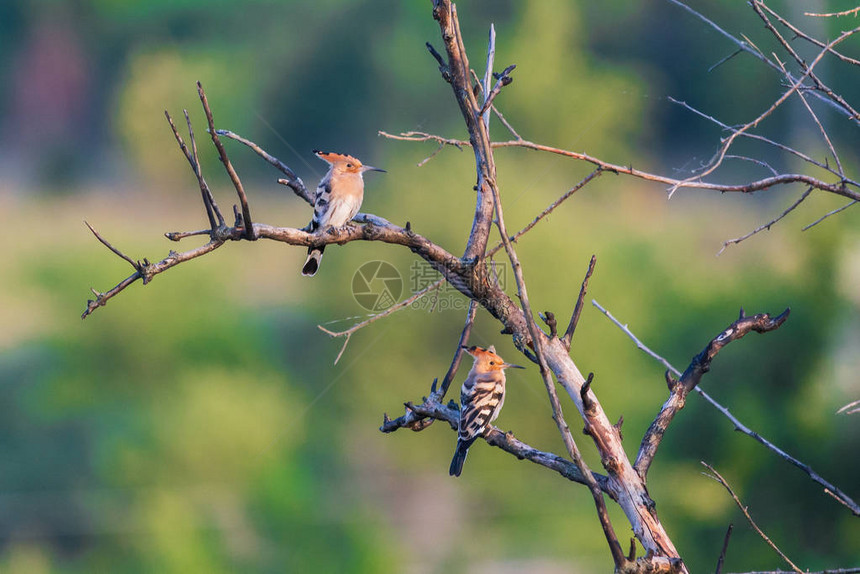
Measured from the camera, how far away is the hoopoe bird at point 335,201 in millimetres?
3289

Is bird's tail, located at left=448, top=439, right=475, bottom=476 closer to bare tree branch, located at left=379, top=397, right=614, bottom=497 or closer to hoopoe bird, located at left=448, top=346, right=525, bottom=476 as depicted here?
hoopoe bird, located at left=448, top=346, right=525, bottom=476

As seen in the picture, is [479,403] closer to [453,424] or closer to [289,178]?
[453,424]

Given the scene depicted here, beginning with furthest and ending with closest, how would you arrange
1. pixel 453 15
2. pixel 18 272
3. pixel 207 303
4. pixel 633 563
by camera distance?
1. pixel 18 272
2. pixel 207 303
3. pixel 453 15
4. pixel 633 563

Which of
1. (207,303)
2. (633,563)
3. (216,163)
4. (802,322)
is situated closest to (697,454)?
(802,322)

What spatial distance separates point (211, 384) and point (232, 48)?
896 centimetres

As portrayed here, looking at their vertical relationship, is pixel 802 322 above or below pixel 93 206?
below

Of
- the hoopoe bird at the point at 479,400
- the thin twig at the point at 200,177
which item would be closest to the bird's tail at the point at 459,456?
the hoopoe bird at the point at 479,400

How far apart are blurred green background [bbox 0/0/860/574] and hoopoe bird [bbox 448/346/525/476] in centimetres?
451

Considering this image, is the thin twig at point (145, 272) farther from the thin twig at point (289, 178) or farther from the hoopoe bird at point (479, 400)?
the hoopoe bird at point (479, 400)

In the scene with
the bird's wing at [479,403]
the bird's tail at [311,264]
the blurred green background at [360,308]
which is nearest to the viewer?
the bird's wing at [479,403]

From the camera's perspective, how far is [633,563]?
6.02 feet

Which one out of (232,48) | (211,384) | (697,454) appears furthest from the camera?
(232,48)

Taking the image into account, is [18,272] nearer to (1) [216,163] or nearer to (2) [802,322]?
(1) [216,163]

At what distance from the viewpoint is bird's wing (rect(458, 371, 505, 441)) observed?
2.88 meters
